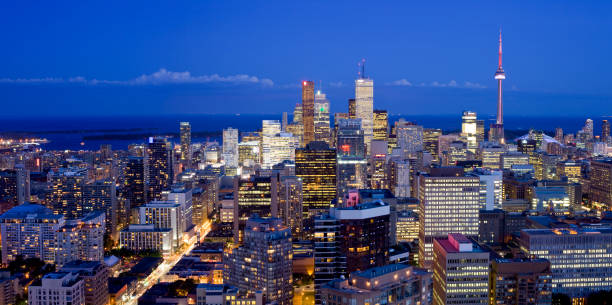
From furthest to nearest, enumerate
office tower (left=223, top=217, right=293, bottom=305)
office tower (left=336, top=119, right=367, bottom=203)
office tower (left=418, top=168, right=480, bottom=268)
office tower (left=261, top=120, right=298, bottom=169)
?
1. office tower (left=261, top=120, right=298, bottom=169)
2. office tower (left=336, top=119, right=367, bottom=203)
3. office tower (left=418, top=168, right=480, bottom=268)
4. office tower (left=223, top=217, right=293, bottom=305)

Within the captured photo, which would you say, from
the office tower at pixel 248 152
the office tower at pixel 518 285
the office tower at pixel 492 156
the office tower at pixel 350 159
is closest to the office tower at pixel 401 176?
the office tower at pixel 350 159

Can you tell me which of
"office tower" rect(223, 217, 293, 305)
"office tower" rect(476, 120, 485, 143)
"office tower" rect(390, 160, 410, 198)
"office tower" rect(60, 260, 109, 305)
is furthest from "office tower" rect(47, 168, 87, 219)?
"office tower" rect(476, 120, 485, 143)

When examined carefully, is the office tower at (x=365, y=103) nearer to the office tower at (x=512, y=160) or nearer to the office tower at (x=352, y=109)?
the office tower at (x=352, y=109)

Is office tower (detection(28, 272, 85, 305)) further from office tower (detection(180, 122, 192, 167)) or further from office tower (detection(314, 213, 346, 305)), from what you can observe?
office tower (detection(180, 122, 192, 167))

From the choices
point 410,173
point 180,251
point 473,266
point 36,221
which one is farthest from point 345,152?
point 473,266

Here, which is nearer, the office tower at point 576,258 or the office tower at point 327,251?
the office tower at point 327,251

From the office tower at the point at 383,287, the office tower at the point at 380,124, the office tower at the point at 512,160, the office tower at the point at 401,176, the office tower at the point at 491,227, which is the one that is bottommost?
the office tower at the point at 491,227

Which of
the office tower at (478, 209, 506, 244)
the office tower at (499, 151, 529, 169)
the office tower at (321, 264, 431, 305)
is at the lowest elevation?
the office tower at (478, 209, 506, 244)
